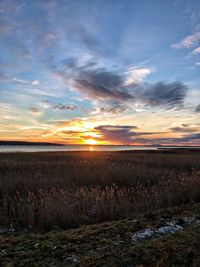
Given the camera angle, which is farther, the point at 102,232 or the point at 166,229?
the point at 166,229

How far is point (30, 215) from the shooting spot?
7.81m

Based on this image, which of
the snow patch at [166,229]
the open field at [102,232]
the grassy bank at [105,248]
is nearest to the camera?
the grassy bank at [105,248]

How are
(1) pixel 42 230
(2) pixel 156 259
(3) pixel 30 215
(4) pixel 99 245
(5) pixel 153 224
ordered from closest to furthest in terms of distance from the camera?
(2) pixel 156 259 → (4) pixel 99 245 → (5) pixel 153 224 → (1) pixel 42 230 → (3) pixel 30 215

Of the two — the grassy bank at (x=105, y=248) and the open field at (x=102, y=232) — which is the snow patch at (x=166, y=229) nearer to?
the open field at (x=102, y=232)

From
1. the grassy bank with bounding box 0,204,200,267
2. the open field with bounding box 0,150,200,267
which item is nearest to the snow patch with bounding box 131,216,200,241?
the open field with bounding box 0,150,200,267

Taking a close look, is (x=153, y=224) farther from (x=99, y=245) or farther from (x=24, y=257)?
(x=24, y=257)

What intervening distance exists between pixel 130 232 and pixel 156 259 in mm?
1536

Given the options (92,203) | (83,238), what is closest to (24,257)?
(83,238)

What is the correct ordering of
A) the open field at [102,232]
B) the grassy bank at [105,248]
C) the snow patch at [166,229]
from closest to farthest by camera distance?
the grassy bank at [105,248] → the open field at [102,232] → the snow patch at [166,229]

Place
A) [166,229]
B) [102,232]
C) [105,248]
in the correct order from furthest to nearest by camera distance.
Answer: [166,229], [102,232], [105,248]

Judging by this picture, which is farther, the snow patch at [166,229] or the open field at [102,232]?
the snow patch at [166,229]

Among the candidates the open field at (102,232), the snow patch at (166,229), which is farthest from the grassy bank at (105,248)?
the snow patch at (166,229)

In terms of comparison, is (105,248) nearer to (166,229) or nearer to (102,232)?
(102,232)

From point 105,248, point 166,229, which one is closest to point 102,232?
point 105,248
